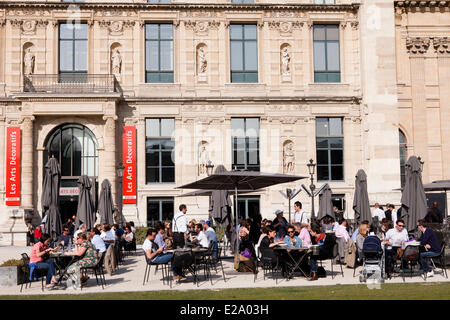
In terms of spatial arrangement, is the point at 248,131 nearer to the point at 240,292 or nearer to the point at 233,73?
the point at 233,73

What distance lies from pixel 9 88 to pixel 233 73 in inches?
531

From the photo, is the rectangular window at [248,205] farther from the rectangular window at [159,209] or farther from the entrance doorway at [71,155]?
the entrance doorway at [71,155]

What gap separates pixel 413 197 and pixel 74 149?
22.3 m

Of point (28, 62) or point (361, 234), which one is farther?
point (28, 62)

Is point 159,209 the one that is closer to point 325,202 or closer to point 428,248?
point 325,202

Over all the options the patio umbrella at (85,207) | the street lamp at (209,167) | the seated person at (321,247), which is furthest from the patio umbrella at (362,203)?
the patio umbrella at (85,207)

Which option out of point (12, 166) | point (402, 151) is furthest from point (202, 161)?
point (402, 151)

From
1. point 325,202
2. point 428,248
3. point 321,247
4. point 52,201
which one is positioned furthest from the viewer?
point 325,202

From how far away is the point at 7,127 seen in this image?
34344 millimetres

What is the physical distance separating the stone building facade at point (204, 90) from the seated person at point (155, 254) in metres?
18.0

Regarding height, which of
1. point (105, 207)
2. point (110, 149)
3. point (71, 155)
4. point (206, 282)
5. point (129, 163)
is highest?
point (110, 149)

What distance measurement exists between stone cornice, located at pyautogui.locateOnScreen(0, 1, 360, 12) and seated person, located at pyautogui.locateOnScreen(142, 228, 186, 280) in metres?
22.4

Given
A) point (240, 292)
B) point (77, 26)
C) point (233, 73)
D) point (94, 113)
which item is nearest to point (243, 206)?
point (233, 73)

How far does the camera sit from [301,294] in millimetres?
13094
